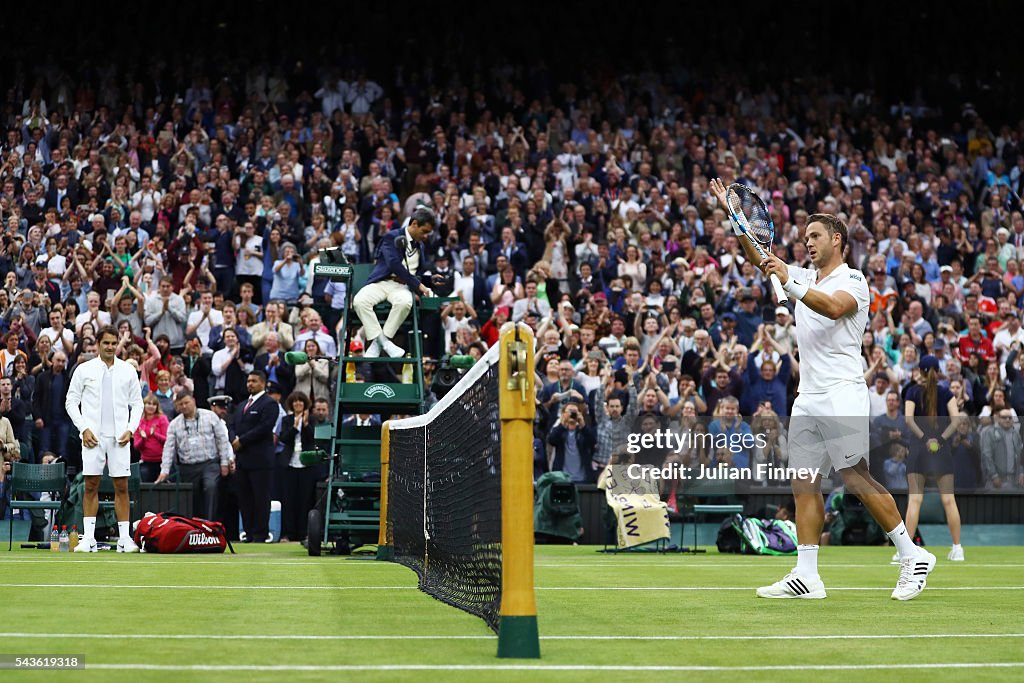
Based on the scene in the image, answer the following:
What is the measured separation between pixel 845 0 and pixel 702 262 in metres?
15.3

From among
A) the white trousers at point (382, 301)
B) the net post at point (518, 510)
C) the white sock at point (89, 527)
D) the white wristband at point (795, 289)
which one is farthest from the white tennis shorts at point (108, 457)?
the net post at point (518, 510)

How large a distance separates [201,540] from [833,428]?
8.16 meters

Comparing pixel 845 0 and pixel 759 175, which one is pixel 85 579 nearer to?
pixel 759 175

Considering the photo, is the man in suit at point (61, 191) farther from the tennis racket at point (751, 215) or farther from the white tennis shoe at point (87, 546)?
the tennis racket at point (751, 215)

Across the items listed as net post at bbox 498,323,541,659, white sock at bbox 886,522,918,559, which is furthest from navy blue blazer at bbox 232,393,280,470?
net post at bbox 498,323,541,659

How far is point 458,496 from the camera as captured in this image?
8938 mm

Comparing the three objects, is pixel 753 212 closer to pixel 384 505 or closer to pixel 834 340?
pixel 834 340

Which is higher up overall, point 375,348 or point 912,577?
point 375,348

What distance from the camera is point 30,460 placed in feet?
62.1

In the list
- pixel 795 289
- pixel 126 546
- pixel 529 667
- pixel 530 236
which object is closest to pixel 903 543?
pixel 795 289

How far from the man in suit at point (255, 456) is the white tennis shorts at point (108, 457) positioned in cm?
290

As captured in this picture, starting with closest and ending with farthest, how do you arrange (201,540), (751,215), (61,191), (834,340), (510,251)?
(834,340) → (751,215) → (201,540) → (510,251) → (61,191)

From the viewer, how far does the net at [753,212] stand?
32.5 feet

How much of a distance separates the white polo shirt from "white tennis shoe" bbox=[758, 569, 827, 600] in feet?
3.84
